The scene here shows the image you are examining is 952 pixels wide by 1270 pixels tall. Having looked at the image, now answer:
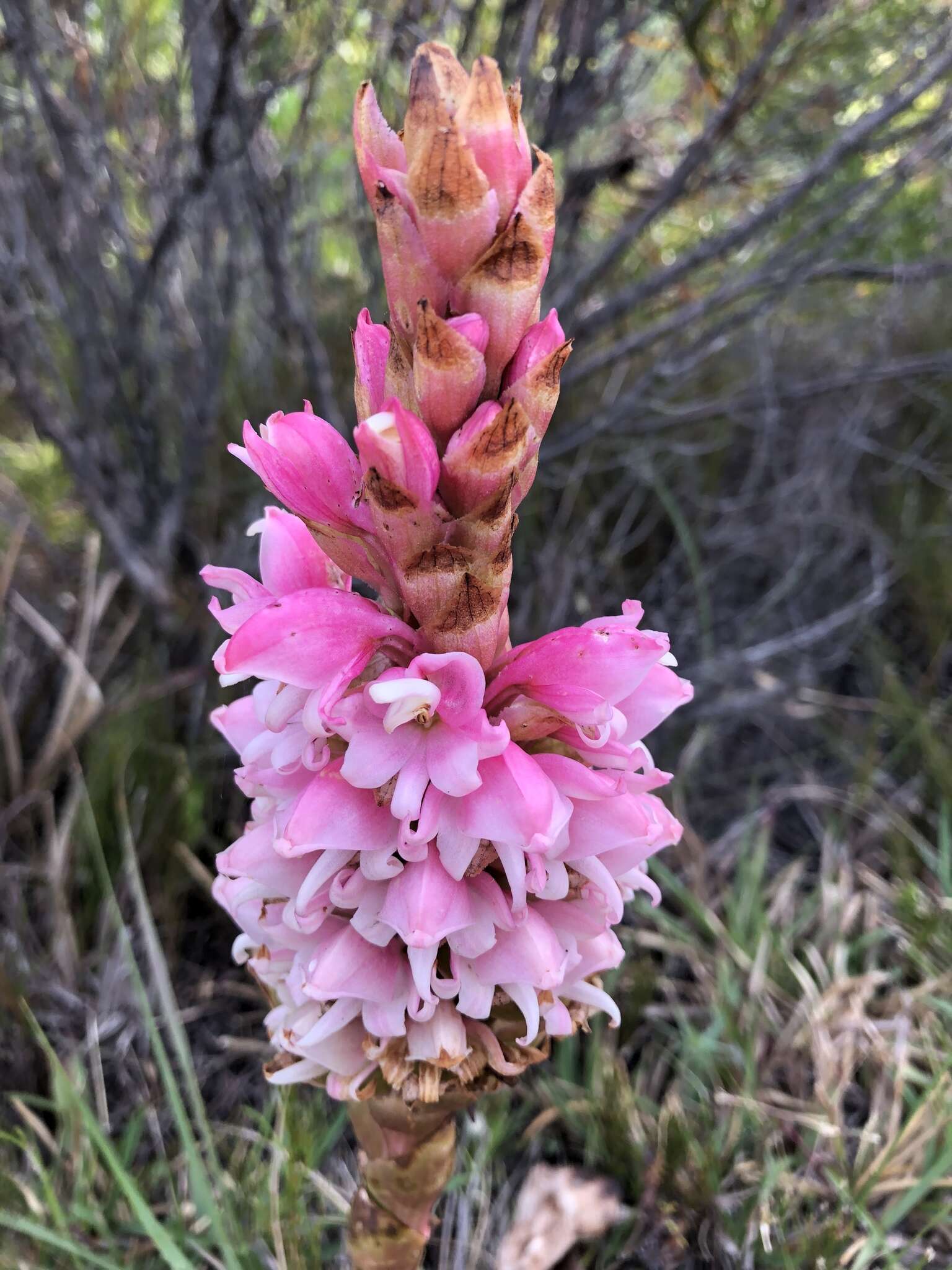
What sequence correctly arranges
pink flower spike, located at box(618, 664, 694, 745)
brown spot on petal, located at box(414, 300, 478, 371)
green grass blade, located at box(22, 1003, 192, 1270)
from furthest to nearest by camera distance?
green grass blade, located at box(22, 1003, 192, 1270) < pink flower spike, located at box(618, 664, 694, 745) < brown spot on petal, located at box(414, 300, 478, 371)

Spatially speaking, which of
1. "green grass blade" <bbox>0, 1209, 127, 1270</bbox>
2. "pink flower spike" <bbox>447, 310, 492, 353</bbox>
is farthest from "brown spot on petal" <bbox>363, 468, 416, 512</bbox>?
"green grass blade" <bbox>0, 1209, 127, 1270</bbox>

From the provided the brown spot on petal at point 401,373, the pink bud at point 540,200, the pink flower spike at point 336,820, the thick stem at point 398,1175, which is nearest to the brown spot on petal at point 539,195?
the pink bud at point 540,200

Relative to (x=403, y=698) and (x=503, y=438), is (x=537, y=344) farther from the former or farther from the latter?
(x=403, y=698)

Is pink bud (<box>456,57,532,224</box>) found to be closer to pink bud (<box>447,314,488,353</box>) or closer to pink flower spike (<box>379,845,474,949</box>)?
pink bud (<box>447,314,488,353</box>)

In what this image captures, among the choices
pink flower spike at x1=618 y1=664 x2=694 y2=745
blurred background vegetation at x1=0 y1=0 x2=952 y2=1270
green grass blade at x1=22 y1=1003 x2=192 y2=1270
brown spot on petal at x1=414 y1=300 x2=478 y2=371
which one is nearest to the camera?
brown spot on petal at x1=414 y1=300 x2=478 y2=371

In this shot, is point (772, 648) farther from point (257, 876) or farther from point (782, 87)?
point (257, 876)

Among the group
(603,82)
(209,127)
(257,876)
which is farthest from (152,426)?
(257,876)
